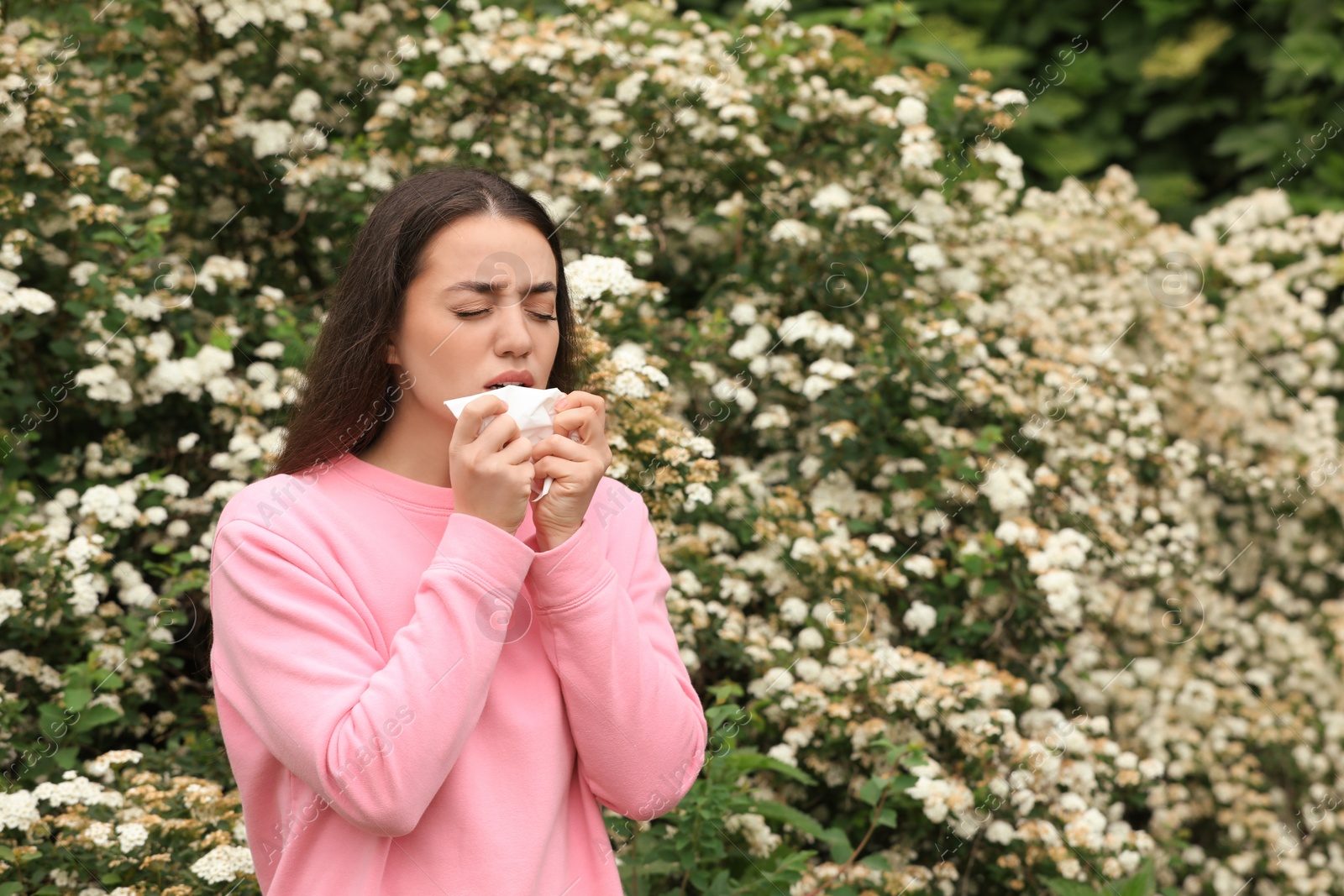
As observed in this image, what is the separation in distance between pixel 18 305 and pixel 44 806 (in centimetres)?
139

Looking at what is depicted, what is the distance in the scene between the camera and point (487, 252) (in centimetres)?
173

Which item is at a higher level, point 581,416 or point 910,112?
point 910,112

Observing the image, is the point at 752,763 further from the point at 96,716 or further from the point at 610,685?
the point at 96,716

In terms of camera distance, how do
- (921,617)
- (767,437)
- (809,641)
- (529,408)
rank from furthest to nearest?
(767,437) < (921,617) < (809,641) < (529,408)

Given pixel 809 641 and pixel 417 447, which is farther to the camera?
pixel 809 641

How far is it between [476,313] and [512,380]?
111 mm

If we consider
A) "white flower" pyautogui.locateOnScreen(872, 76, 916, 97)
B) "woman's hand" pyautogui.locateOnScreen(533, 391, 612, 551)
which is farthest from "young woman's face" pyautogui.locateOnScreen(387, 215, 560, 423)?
"white flower" pyautogui.locateOnScreen(872, 76, 916, 97)

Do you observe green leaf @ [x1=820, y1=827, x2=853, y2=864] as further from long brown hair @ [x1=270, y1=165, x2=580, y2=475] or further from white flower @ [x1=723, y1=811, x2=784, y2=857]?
long brown hair @ [x1=270, y1=165, x2=580, y2=475]

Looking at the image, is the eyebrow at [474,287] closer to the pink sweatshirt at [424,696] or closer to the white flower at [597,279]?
the pink sweatshirt at [424,696]

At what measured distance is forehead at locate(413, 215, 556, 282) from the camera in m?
1.71

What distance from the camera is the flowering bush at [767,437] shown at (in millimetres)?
3016

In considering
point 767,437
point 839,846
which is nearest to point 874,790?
point 839,846

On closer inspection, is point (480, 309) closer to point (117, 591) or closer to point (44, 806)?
point (44, 806)

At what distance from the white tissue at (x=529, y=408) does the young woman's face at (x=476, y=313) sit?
0.19ft
